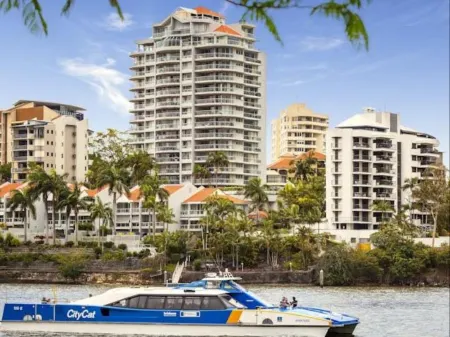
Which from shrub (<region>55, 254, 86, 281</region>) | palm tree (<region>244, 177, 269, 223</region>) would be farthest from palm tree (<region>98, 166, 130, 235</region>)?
palm tree (<region>244, 177, 269, 223</region>)

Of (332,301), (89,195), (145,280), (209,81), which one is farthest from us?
(209,81)

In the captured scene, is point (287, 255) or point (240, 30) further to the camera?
point (240, 30)

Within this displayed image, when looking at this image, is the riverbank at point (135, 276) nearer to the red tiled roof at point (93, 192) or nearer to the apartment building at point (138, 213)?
the apartment building at point (138, 213)

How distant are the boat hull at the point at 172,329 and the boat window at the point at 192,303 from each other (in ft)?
3.31

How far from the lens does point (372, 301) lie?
78688 millimetres

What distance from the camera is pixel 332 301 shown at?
77.8m

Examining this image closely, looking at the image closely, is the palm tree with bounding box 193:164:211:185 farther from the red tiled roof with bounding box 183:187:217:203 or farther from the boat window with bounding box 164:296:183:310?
the boat window with bounding box 164:296:183:310

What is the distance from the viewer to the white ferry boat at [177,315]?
152 ft

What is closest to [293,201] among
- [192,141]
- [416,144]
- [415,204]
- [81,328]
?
[415,204]

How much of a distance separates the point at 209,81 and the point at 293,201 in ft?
150

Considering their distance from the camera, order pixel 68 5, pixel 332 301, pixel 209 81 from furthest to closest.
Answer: pixel 209 81
pixel 332 301
pixel 68 5

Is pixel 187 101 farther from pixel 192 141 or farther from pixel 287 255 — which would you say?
pixel 287 255

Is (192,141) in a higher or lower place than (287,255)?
higher

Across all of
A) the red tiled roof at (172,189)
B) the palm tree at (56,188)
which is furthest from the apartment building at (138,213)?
the palm tree at (56,188)
